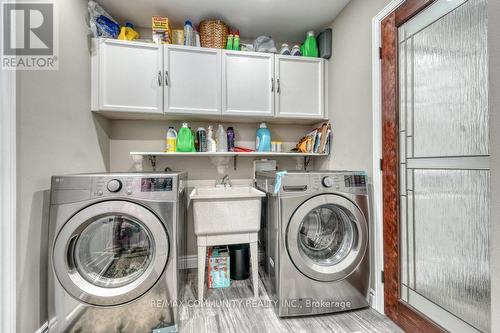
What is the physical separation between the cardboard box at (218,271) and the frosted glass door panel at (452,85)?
1.69 metres

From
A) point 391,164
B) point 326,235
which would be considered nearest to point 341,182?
point 391,164

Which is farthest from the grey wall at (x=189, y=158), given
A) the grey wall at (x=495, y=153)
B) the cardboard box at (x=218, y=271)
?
the grey wall at (x=495, y=153)

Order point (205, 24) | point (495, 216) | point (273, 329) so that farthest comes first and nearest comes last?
point (205, 24)
point (273, 329)
point (495, 216)

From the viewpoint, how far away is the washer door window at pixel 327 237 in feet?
5.07

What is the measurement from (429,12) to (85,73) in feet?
8.06

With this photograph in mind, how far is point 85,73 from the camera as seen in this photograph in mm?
1771

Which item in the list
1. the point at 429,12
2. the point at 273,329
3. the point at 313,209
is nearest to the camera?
the point at 429,12

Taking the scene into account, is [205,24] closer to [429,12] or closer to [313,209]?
[429,12]

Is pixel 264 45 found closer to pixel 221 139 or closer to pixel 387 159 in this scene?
pixel 221 139

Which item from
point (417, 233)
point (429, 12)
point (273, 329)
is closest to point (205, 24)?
point (429, 12)

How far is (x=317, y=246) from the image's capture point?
1722mm

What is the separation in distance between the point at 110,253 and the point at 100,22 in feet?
6.06

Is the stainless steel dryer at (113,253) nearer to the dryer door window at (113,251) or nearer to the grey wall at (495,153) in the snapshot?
the dryer door window at (113,251)
